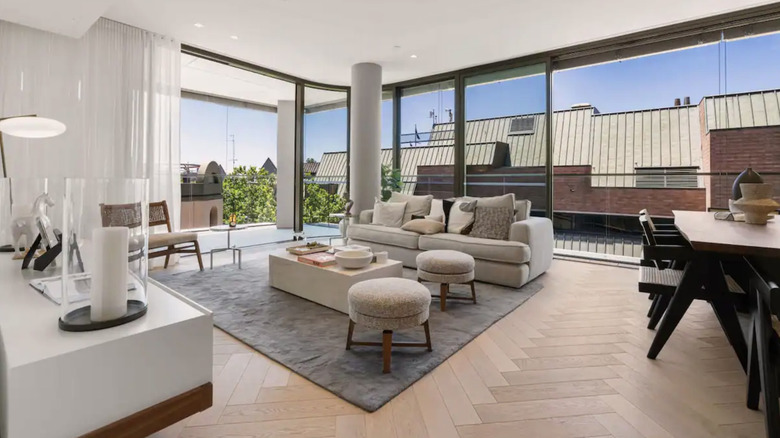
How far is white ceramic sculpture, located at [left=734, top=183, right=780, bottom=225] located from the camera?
7.64 ft

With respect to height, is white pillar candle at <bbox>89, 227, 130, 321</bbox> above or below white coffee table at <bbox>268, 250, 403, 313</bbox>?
above

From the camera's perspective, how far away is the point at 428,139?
20.9ft

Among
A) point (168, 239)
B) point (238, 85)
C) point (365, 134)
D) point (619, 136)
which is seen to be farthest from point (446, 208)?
point (238, 85)

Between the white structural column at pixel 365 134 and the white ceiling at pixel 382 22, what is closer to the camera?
the white ceiling at pixel 382 22

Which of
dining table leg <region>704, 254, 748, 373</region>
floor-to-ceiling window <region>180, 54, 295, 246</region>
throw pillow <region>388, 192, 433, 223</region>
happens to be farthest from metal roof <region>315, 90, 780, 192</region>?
floor-to-ceiling window <region>180, 54, 295, 246</region>

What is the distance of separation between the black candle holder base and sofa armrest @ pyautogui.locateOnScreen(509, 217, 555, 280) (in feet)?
10.8

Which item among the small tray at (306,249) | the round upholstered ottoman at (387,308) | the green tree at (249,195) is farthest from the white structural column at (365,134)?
the round upholstered ottoman at (387,308)

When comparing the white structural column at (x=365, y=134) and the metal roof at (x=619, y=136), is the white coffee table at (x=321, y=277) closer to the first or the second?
the white structural column at (x=365, y=134)

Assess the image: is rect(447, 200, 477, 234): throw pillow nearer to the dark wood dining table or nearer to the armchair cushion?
the dark wood dining table

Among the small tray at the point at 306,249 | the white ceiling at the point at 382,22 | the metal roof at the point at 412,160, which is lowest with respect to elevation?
the small tray at the point at 306,249

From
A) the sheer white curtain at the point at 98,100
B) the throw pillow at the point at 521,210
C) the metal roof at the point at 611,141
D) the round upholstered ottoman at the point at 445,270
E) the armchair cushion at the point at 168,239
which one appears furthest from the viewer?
the metal roof at the point at 611,141

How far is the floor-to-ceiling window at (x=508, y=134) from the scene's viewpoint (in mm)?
5312

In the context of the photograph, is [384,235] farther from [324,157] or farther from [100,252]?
[100,252]

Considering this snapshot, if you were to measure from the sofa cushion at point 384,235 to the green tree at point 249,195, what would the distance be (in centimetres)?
272
